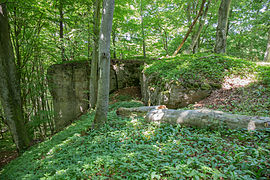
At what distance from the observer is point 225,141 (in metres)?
2.79

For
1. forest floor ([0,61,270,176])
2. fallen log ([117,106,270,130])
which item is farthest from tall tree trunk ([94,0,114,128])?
forest floor ([0,61,270,176])

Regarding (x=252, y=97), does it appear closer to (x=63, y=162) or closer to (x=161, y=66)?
(x=161, y=66)

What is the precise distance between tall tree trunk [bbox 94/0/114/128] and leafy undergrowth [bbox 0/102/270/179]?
33.3 inches

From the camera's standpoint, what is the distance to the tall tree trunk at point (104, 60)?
416cm

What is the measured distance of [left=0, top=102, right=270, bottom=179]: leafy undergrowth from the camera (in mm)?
1935

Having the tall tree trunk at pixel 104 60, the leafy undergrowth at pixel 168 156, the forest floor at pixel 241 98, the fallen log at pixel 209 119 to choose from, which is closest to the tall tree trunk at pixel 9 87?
the leafy undergrowth at pixel 168 156

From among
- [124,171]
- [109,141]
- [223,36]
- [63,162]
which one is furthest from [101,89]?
[223,36]

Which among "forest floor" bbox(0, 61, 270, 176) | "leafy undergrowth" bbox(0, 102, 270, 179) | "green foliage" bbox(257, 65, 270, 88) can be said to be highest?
"green foliage" bbox(257, 65, 270, 88)

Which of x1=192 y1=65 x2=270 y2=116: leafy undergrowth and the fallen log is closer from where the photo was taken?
the fallen log

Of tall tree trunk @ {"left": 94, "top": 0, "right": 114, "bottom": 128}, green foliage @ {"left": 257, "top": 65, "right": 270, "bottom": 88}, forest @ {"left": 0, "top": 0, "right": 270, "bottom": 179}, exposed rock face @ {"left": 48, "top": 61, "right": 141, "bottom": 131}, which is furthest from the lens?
exposed rock face @ {"left": 48, "top": 61, "right": 141, "bottom": 131}

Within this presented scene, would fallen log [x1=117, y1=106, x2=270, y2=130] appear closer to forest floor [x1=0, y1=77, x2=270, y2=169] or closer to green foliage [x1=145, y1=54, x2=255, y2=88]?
forest floor [x1=0, y1=77, x2=270, y2=169]

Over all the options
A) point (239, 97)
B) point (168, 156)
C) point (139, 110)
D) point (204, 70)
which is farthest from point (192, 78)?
point (168, 156)

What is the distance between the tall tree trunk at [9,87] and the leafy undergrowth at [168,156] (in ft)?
10.5

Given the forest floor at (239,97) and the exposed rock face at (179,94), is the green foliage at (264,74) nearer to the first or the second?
the forest floor at (239,97)
